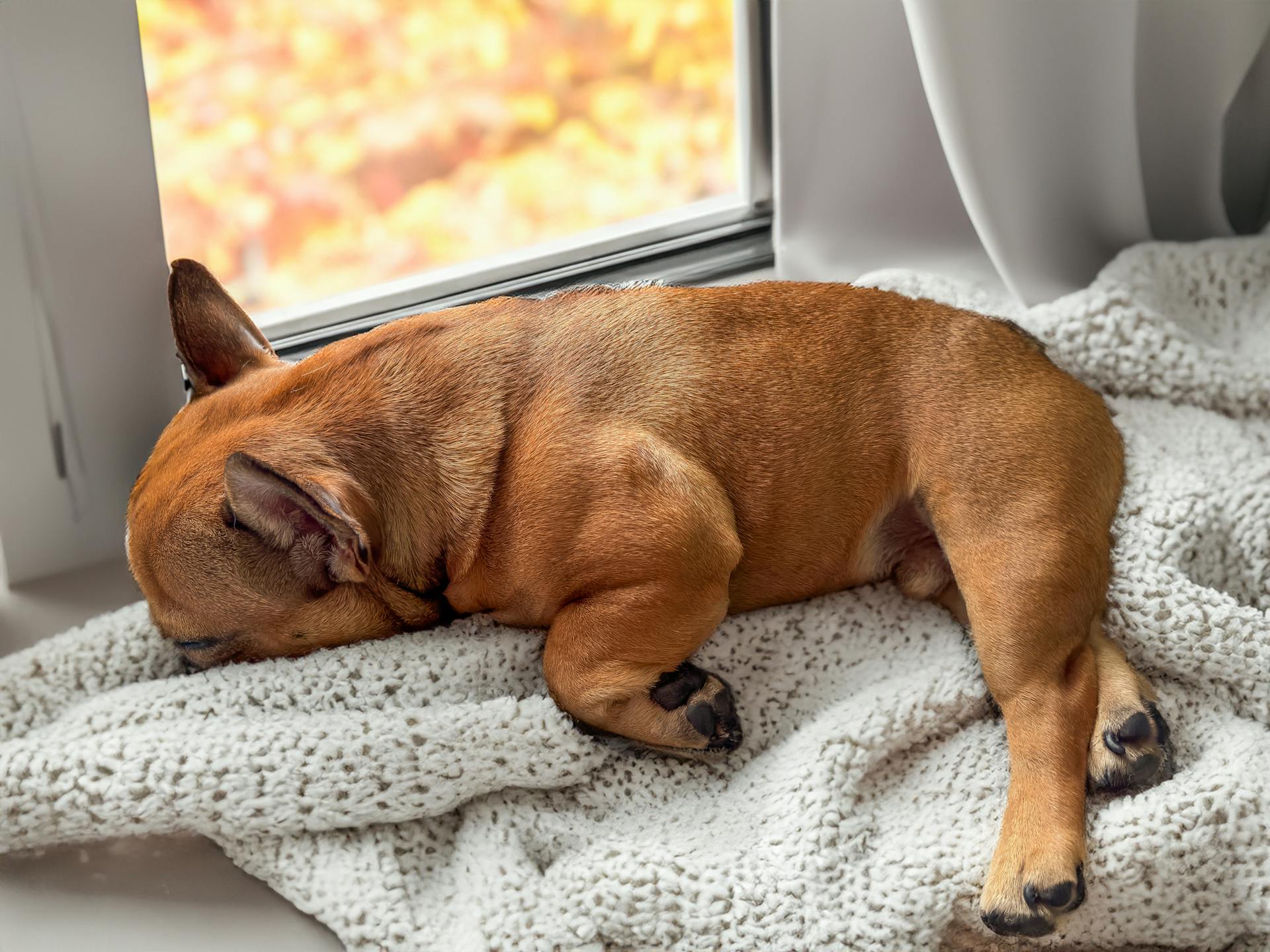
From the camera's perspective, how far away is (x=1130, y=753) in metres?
1.83

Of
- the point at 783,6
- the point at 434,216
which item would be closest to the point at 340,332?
the point at 434,216

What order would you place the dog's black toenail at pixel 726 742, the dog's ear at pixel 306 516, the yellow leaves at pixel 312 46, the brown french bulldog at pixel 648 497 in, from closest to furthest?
the dog's ear at pixel 306 516 → the brown french bulldog at pixel 648 497 → the dog's black toenail at pixel 726 742 → the yellow leaves at pixel 312 46

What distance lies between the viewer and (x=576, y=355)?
1.97 metres

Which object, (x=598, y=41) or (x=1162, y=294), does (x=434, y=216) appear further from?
(x=1162, y=294)

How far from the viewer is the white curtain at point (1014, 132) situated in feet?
7.48

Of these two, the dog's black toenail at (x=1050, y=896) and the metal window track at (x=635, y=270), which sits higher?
the metal window track at (x=635, y=270)

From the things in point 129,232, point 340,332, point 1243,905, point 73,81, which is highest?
point 73,81

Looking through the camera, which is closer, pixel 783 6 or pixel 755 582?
pixel 755 582

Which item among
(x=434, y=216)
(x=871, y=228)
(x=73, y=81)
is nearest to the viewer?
(x=73, y=81)

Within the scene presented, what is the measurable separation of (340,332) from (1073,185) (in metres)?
1.55

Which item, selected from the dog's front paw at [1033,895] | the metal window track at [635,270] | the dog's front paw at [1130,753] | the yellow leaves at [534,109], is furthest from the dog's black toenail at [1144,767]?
the yellow leaves at [534,109]

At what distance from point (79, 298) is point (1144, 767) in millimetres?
1906

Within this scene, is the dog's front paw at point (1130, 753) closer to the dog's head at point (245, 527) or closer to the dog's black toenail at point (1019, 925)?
the dog's black toenail at point (1019, 925)

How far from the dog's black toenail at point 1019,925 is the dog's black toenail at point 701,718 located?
1.62 ft
